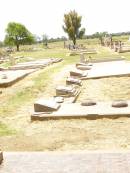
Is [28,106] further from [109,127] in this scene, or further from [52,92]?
[109,127]

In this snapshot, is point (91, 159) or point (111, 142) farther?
point (111, 142)

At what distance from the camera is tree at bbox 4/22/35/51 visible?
70062mm

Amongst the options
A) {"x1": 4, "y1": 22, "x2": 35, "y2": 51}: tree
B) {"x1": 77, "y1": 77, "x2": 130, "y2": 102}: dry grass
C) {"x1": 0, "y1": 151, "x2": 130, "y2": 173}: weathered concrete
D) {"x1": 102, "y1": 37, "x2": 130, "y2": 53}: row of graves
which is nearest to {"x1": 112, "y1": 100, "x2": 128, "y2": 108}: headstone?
{"x1": 77, "y1": 77, "x2": 130, "y2": 102}: dry grass

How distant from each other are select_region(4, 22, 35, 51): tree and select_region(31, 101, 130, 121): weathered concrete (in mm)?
61221

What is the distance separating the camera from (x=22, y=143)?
21.8 ft

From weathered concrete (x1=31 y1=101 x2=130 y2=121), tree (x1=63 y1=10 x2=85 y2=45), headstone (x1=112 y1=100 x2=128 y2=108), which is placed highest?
tree (x1=63 y1=10 x2=85 y2=45)

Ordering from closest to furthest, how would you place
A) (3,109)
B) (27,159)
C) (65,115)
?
(27,159) < (65,115) < (3,109)

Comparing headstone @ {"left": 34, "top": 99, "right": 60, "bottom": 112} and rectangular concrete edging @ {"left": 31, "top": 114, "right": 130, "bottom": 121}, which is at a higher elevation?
headstone @ {"left": 34, "top": 99, "right": 60, "bottom": 112}

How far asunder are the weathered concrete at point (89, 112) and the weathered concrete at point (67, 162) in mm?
2666

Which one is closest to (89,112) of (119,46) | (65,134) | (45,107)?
(45,107)

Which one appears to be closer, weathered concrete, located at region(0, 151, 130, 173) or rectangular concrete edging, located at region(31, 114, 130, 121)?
weathered concrete, located at region(0, 151, 130, 173)

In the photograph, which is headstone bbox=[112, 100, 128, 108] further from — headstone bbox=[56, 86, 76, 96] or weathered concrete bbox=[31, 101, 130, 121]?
headstone bbox=[56, 86, 76, 96]

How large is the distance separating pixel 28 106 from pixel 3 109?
682 mm

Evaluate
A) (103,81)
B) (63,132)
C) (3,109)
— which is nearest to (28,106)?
(3,109)
